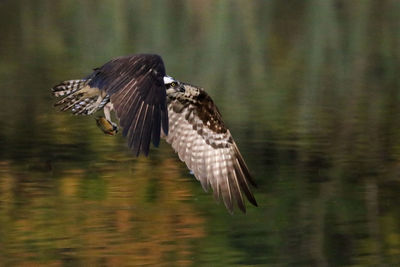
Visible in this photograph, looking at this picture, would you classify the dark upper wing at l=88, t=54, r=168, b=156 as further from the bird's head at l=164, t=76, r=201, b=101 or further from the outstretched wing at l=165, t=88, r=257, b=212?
the outstretched wing at l=165, t=88, r=257, b=212

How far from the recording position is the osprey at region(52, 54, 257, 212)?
7.80 m

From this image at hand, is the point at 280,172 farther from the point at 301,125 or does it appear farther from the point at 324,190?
the point at 301,125

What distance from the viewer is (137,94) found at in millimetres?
7949

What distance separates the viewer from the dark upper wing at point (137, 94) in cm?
762

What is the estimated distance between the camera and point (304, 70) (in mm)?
16531

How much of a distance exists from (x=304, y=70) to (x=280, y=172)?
482 centimetres

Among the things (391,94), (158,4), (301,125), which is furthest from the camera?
(158,4)

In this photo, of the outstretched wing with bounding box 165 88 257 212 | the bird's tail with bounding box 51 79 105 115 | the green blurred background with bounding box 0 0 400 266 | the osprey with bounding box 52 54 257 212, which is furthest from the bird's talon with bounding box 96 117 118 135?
the green blurred background with bounding box 0 0 400 266

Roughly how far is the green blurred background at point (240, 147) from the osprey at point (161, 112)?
1066mm

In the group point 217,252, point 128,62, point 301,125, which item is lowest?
point 217,252

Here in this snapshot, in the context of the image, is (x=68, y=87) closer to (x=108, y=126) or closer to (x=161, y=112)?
(x=108, y=126)

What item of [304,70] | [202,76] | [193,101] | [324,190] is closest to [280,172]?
[324,190]

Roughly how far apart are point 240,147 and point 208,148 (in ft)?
9.12

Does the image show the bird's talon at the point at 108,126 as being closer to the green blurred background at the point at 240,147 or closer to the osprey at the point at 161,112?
the osprey at the point at 161,112
